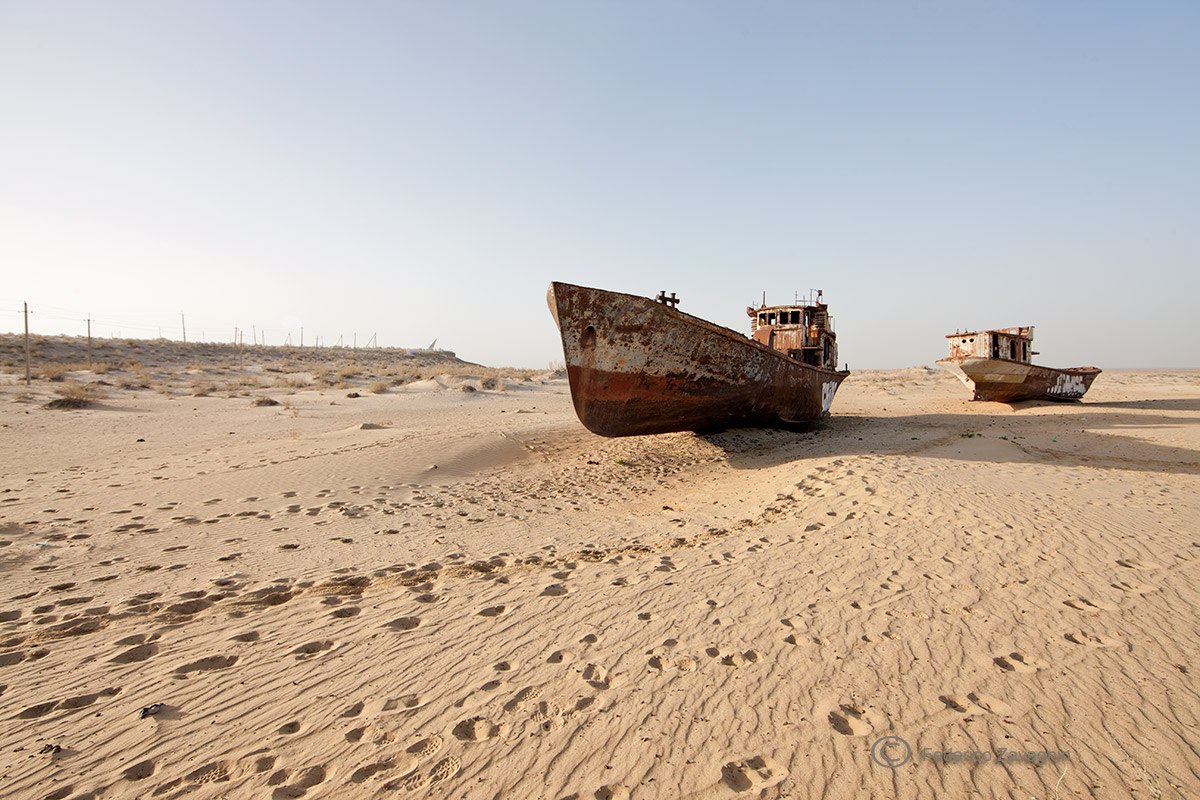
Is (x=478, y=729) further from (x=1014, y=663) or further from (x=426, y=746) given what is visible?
(x=1014, y=663)

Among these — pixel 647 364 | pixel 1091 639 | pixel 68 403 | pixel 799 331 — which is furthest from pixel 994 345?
pixel 68 403

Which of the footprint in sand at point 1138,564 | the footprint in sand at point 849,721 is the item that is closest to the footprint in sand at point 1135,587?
the footprint in sand at point 1138,564

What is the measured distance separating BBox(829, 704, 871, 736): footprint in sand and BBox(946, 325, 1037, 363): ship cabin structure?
19.6 metres

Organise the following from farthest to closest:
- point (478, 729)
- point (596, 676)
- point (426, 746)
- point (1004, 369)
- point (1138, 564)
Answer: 1. point (1004, 369)
2. point (1138, 564)
3. point (596, 676)
4. point (478, 729)
5. point (426, 746)

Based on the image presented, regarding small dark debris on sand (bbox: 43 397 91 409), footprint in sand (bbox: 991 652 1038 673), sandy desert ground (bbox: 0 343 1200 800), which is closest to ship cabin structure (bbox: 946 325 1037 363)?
sandy desert ground (bbox: 0 343 1200 800)

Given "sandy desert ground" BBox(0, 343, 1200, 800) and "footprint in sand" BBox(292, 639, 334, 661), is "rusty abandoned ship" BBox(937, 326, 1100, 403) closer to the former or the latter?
"sandy desert ground" BBox(0, 343, 1200, 800)

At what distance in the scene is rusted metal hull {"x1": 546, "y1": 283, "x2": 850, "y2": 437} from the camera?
880cm

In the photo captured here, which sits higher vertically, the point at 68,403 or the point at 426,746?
the point at 68,403

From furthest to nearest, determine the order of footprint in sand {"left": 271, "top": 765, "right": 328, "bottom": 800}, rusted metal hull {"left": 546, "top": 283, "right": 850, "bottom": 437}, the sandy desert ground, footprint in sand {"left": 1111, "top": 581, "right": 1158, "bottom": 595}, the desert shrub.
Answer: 1. the desert shrub
2. rusted metal hull {"left": 546, "top": 283, "right": 850, "bottom": 437}
3. footprint in sand {"left": 1111, "top": 581, "right": 1158, "bottom": 595}
4. the sandy desert ground
5. footprint in sand {"left": 271, "top": 765, "right": 328, "bottom": 800}

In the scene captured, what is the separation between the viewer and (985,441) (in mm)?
11258

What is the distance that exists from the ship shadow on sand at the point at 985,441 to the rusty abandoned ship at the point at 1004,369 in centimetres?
211

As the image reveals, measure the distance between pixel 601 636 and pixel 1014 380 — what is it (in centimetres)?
2116

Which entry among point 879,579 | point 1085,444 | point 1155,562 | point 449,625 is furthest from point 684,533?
point 1085,444

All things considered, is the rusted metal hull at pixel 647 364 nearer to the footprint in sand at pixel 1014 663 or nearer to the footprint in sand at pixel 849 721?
the footprint in sand at pixel 1014 663
